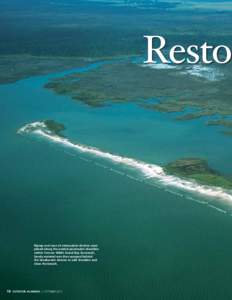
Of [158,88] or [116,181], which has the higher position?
[158,88]

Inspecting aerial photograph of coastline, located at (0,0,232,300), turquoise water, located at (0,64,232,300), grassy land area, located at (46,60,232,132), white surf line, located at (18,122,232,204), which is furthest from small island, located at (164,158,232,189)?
grassy land area, located at (46,60,232,132)

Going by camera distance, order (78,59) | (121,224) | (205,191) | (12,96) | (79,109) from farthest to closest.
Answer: (78,59)
(12,96)
(79,109)
(205,191)
(121,224)

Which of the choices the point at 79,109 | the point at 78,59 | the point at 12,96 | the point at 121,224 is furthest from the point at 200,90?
the point at 121,224

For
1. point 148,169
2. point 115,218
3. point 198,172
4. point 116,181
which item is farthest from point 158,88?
point 115,218

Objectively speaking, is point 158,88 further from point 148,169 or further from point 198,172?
point 198,172

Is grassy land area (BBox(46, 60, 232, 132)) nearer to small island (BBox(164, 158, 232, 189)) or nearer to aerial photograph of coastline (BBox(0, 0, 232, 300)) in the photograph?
aerial photograph of coastline (BBox(0, 0, 232, 300))

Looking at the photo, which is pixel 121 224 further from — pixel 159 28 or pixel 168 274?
pixel 159 28
